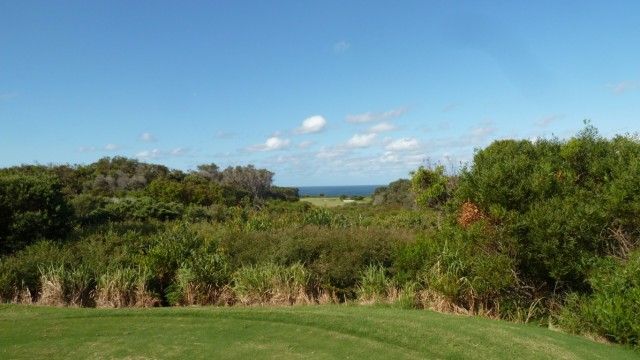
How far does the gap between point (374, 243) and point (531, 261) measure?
3283 mm

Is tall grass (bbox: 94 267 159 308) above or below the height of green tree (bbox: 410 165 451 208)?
below

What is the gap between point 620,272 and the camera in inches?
298

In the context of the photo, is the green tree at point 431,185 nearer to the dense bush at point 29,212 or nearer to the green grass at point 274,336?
the green grass at point 274,336

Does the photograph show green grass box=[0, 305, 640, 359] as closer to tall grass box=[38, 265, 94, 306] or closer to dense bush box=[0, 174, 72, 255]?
tall grass box=[38, 265, 94, 306]

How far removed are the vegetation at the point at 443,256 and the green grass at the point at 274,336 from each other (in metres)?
1.20

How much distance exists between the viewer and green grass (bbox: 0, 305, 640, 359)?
5797 mm

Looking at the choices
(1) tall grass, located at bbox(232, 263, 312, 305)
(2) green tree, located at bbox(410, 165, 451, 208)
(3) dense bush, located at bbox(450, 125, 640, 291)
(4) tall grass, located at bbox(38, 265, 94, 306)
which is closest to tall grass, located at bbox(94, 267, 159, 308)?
(4) tall grass, located at bbox(38, 265, 94, 306)

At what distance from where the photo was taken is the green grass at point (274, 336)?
580 cm

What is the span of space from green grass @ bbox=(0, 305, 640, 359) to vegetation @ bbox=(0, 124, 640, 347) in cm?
120

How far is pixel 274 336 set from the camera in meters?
6.37

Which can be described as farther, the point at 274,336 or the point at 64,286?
the point at 64,286

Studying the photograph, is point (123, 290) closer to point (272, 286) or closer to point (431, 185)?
point (272, 286)

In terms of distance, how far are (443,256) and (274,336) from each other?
420 centimetres

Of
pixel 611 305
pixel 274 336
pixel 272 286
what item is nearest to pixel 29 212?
pixel 272 286
